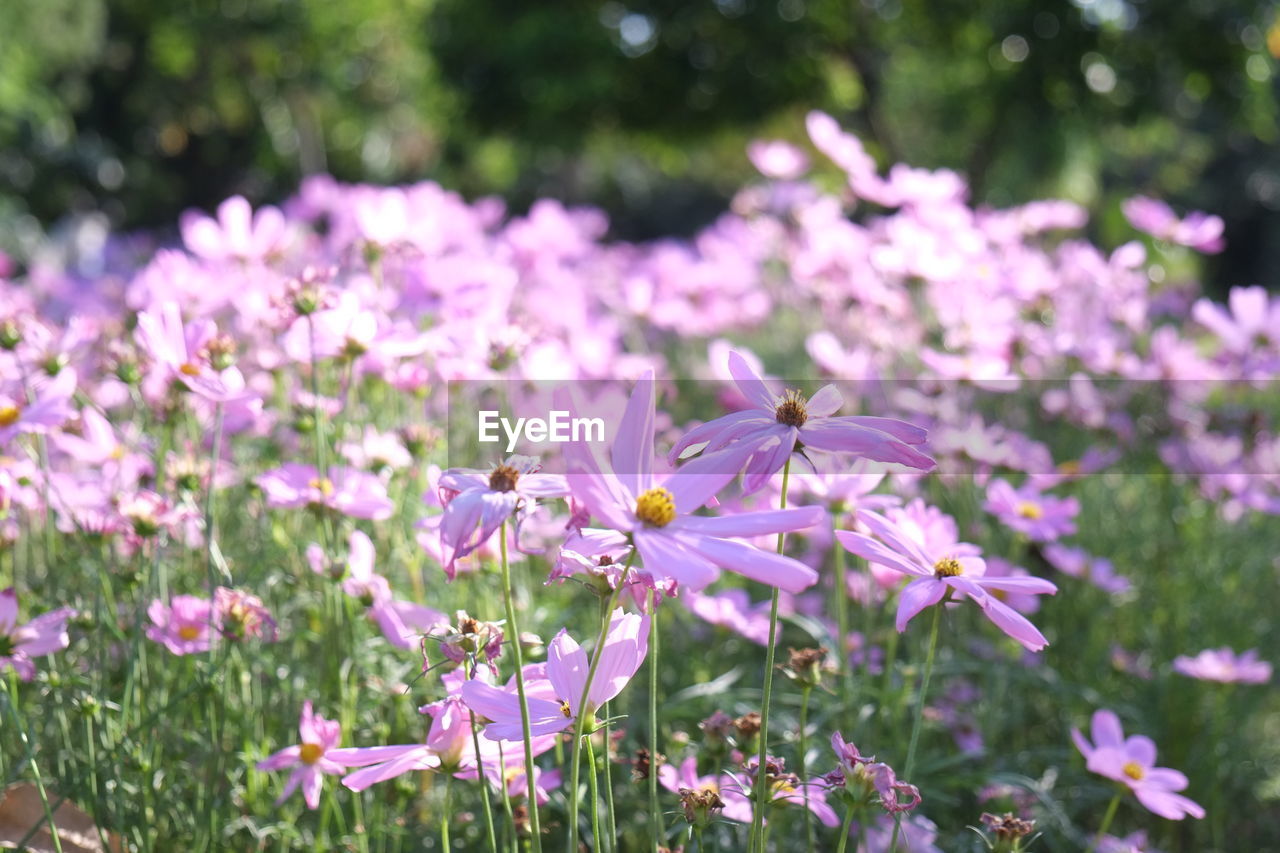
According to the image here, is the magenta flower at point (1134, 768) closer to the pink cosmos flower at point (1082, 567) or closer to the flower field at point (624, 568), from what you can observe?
the flower field at point (624, 568)

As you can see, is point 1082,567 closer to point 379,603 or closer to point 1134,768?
point 1134,768

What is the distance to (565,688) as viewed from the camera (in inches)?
34.1

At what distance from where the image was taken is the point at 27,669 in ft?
4.04

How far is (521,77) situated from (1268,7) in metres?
5.51

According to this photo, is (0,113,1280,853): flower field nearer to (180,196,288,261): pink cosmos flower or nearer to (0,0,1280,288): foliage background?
(180,196,288,261): pink cosmos flower

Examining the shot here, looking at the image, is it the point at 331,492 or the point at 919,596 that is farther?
the point at 331,492

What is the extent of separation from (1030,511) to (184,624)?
1247 mm

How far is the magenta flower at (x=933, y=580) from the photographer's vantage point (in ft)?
2.68

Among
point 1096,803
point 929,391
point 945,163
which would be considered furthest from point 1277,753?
point 945,163

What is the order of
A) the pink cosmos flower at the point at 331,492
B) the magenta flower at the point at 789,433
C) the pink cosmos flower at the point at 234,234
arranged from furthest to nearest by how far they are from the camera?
the pink cosmos flower at the point at 234,234, the pink cosmos flower at the point at 331,492, the magenta flower at the point at 789,433

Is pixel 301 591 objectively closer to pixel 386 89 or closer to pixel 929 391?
pixel 929 391

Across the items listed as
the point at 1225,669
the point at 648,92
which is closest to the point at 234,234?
the point at 1225,669

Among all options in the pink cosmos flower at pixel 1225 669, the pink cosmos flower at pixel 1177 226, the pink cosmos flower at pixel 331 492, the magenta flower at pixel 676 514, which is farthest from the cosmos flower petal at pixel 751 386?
the pink cosmos flower at pixel 1177 226

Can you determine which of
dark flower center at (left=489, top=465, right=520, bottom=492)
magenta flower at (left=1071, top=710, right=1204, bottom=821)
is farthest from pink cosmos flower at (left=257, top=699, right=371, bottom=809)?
magenta flower at (left=1071, top=710, right=1204, bottom=821)
